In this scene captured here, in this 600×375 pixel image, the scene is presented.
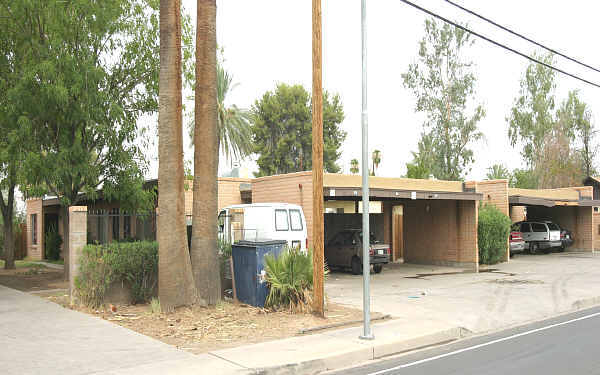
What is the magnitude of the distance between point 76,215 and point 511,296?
11398mm

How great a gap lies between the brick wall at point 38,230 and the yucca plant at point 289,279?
21690 mm

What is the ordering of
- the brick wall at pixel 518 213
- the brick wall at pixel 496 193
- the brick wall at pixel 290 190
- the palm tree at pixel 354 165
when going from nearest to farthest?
the brick wall at pixel 290 190 < the brick wall at pixel 496 193 < the brick wall at pixel 518 213 < the palm tree at pixel 354 165

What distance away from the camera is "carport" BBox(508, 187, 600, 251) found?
30.8m

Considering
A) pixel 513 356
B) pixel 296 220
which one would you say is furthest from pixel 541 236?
pixel 513 356

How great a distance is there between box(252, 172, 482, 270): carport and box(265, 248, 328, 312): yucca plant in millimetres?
5765

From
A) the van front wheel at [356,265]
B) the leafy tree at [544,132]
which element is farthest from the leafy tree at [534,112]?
the van front wheel at [356,265]

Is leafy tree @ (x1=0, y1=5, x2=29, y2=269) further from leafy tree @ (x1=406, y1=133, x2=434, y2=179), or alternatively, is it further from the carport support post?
leafy tree @ (x1=406, y1=133, x2=434, y2=179)

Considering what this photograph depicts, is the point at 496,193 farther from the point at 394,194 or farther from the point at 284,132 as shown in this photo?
the point at 284,132

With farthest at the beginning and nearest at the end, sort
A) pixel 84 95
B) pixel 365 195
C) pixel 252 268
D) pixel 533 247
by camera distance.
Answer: pixel 533 247 → pixel 84 95 → pixel 252 268 → pixel 365 195

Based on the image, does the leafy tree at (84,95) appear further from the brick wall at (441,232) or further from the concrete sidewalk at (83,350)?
the brick wall at (441,232)

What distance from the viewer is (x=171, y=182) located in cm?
1195

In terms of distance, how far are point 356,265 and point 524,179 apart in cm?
4064

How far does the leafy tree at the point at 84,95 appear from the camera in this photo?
14750 mm

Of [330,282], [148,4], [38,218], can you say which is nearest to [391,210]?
[330,282]
